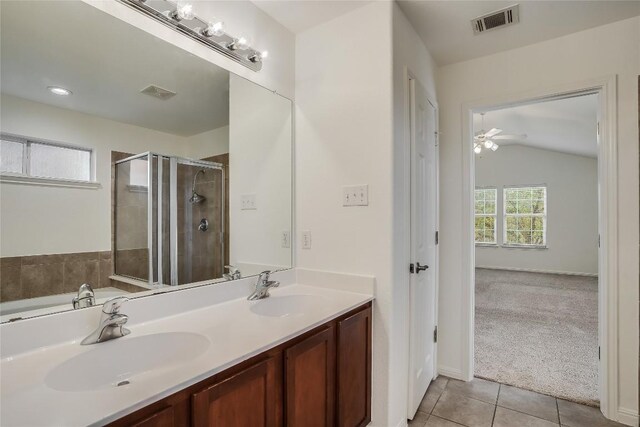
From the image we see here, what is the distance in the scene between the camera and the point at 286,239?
6.61 ft

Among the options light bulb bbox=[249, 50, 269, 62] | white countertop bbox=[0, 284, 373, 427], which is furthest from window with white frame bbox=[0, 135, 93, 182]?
light bulb bbox=[249, 50, 269, 62]

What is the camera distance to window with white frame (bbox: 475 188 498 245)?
24.7 feet

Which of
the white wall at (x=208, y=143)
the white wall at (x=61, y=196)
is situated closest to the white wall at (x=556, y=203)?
the white wall at (x=208, y=143)

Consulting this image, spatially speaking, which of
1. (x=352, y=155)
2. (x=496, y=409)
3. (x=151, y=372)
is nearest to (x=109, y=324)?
(x=151, y=372)

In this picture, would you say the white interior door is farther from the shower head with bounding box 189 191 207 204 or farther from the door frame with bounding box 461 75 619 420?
the shower head with bounding box 189 191 207 204

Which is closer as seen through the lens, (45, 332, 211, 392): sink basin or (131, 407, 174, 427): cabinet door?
(131, 407, 174, 427): cabinet door

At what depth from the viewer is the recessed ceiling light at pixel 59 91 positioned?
109cm

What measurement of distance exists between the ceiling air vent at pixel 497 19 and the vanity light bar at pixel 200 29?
4.42 feet

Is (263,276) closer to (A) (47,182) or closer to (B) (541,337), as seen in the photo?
(A) (47,182)

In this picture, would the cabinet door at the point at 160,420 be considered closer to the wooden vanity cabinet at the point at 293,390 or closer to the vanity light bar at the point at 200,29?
the wooden vanity cabinet at the point at 293,390

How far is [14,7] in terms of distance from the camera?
99cm

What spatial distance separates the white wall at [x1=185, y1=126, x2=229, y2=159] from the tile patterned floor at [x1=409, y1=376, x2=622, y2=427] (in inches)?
77.6

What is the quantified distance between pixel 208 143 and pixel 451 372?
7.96 ft

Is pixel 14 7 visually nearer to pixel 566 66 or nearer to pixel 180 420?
pixel 180 420
